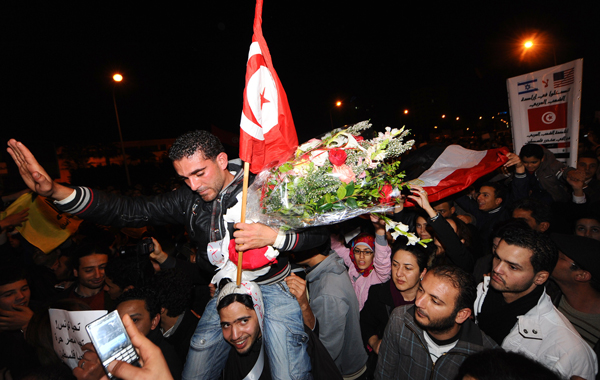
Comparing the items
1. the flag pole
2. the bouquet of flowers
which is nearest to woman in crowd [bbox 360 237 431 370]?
the bouquet of flowers

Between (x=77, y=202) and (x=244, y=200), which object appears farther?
(x=77, y=202)

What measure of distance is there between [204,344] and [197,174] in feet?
5.14

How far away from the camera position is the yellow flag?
5020 millimetres

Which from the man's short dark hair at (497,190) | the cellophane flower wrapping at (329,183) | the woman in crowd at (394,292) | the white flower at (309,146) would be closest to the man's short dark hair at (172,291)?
the cellophane flower wrapping at (329,183)

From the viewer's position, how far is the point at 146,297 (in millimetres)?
3102

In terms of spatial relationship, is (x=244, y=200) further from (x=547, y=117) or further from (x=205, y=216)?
(x=547, y=117)

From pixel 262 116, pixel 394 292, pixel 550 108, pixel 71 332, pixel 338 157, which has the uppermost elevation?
pixel 550 108

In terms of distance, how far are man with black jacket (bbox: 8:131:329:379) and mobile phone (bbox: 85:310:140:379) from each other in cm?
95

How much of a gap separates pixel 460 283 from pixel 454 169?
9.79ft

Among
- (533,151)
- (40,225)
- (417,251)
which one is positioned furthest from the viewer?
(533,151)

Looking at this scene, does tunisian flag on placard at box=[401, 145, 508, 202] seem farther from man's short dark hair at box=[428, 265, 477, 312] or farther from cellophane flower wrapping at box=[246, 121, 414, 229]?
cellophane flower wrapping at box=[246, 121, 414, 229]

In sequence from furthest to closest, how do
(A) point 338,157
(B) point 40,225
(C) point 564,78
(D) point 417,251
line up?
(C) point 564,78
(B) point 40,225
(D) point 417,251
(A) point 338,157

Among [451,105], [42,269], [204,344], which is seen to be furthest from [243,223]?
[451,105]

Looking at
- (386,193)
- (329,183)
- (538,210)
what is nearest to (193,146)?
(329,183)
